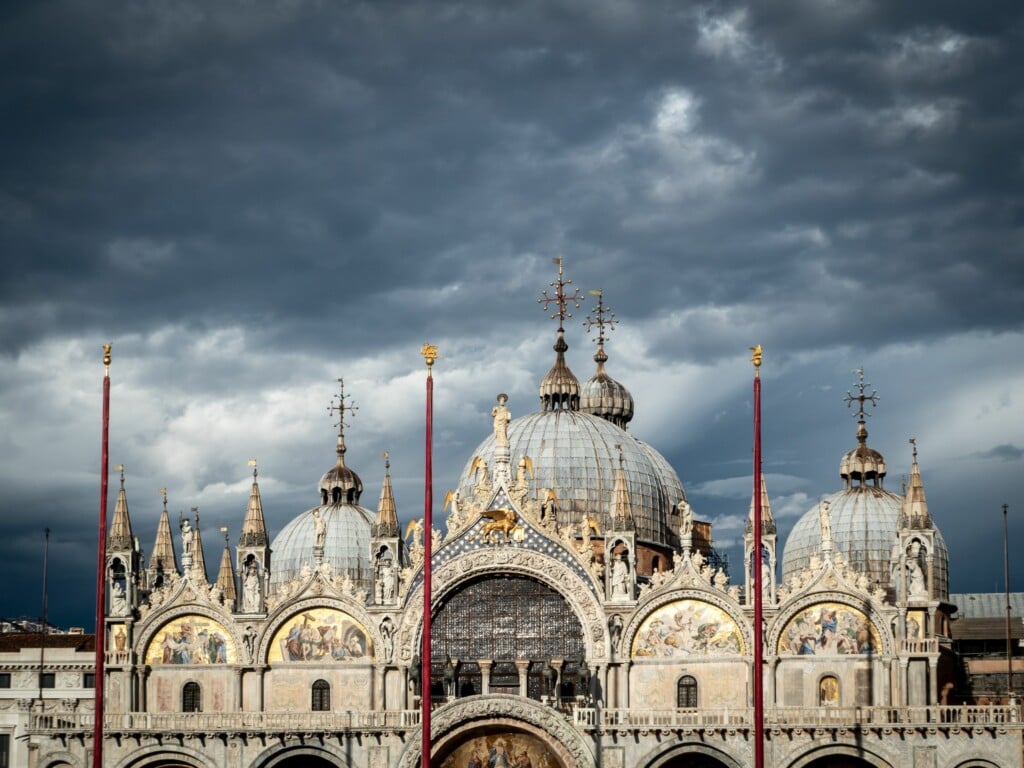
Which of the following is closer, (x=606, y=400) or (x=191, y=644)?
(x=191, y=644)

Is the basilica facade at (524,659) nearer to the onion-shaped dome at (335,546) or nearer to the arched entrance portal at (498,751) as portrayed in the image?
the arched entrance portal at (498,751)

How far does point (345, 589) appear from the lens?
3597 inches

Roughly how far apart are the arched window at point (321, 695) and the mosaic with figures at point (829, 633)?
63.5 feet

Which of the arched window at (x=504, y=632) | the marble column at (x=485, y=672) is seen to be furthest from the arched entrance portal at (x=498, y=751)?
the arched window at (x=504, y=632)

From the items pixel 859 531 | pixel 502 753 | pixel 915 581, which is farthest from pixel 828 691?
pixel 859 531

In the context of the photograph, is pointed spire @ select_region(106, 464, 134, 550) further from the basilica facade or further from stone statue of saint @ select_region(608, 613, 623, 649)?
stone statue of saint @ select_region(608, 613, 623, 649)

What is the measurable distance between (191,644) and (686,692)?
21.5 meters

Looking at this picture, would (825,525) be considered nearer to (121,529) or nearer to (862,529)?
(862,529)

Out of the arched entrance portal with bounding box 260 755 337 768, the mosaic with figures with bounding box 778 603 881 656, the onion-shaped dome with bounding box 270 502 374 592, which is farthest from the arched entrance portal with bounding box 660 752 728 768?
the onion-shaped dome with bounding box 270 502 374 592

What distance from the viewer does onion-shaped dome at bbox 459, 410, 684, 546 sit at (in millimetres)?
101562

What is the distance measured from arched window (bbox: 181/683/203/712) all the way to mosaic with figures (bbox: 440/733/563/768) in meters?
12.2

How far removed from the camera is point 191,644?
92.3 m

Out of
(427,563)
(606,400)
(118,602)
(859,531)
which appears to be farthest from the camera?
(606,400)

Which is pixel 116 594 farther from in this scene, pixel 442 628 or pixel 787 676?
pixel 787 676
